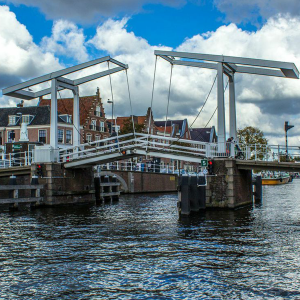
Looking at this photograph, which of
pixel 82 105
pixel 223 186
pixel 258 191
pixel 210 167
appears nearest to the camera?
pixel 223 186

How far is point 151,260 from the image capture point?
30.2 feet

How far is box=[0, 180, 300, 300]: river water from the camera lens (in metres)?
7.21

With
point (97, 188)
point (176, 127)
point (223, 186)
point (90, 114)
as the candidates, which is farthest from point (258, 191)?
point (176, 127)

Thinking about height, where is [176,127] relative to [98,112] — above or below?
above

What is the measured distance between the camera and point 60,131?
43.4 metres

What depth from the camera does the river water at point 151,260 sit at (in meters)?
7.21

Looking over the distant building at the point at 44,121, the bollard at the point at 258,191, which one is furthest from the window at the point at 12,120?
the bollard at the point at 258,191

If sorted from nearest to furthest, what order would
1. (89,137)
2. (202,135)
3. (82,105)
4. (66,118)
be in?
(66,118), (89,137), (82,105), (202,135)

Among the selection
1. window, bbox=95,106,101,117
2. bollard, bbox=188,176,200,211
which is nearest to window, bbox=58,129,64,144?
window, bbox=95,106,101,117

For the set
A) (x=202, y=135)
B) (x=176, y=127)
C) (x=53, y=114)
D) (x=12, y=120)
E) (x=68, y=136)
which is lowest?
(x=53, y=114)

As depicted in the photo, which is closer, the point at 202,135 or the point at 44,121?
the point at 44,121

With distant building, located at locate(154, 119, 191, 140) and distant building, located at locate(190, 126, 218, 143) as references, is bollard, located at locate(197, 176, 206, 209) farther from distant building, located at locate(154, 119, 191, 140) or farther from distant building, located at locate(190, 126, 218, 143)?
distant building, located at locate(190, 126, 218, 143)

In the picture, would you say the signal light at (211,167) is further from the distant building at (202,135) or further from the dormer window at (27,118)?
the distant building at (202,135)

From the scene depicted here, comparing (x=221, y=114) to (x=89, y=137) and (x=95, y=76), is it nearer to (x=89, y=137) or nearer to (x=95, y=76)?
(x=95, y=76)
